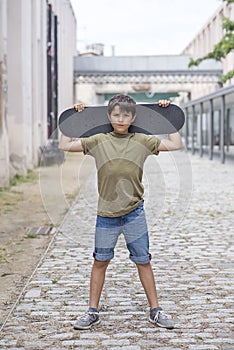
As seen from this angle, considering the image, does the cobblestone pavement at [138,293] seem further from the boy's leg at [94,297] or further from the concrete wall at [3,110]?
the concrete wall at [3,110]

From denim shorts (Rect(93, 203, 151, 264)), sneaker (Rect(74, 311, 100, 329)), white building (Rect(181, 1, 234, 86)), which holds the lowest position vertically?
sneaker (Rect(74, 311, 100, 329))

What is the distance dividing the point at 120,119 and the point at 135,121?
0.78ft

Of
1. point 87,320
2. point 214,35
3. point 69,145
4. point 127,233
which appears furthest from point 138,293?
point 214,35

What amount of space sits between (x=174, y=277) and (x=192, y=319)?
146 cm

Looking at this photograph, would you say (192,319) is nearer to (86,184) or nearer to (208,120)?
(86,184)

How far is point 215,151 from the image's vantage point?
3127 centimetres

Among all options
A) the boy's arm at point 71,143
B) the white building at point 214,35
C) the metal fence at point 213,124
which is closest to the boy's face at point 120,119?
the boy's arm at point 71,143

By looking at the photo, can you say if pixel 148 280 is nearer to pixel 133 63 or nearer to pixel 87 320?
pixel 87 320

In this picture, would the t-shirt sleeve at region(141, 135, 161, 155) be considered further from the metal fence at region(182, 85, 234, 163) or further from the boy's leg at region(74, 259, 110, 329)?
the metal fence at region(182, 85, 234, 163)

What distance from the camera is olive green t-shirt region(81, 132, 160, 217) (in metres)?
4.63

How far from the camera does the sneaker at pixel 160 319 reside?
4766 mm

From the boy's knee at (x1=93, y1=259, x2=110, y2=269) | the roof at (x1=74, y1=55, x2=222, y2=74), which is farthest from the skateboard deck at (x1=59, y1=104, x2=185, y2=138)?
the roof at (x1=74, y1=55, x2=222, y2=74)

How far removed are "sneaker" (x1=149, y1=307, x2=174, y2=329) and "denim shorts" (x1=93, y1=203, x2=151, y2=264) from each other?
1.27 ft

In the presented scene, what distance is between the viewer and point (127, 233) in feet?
15.5
